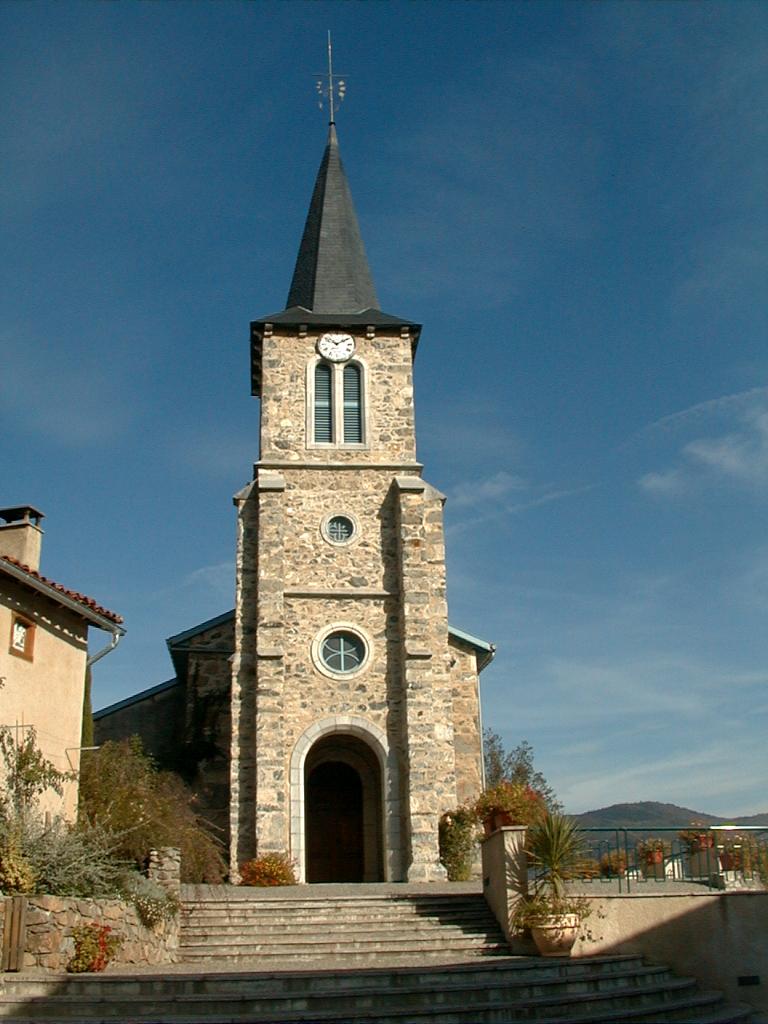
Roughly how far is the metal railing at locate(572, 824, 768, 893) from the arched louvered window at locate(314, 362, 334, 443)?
12.5 meters

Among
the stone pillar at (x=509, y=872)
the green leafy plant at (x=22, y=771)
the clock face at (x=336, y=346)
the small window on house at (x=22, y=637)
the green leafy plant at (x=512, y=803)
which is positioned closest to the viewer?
the stone pillar at (x=509, y=872)

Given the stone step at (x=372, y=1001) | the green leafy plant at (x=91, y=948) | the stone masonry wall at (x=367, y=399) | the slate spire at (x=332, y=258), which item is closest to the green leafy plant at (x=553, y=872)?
the stone step at (x=372, y=1001)

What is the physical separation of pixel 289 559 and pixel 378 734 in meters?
4.30

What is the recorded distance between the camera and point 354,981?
11328mm

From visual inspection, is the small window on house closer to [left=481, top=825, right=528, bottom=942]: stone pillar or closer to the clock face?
[left=481, top=825, right=528, bottom=942]: stone pillar

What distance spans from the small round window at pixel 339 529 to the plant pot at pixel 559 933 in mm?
11671

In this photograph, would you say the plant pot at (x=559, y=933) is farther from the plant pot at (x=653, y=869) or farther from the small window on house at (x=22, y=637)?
the small window on house at (x=22, y=637)

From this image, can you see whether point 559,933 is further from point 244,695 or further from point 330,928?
point 244,695

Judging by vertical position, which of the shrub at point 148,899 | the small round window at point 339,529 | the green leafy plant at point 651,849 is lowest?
the shrub at point 148,899

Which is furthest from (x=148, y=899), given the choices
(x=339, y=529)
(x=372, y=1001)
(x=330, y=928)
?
(x=339, y=529)

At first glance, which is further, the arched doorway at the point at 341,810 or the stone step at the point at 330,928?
the arched doorway at the point at 341,810

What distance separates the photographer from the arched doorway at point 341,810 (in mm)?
22922

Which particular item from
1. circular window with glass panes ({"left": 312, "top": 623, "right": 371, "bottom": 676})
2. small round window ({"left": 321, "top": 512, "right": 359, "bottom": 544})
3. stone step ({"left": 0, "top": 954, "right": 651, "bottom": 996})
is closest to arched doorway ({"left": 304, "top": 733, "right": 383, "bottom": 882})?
circular window with glass panes ({"left": 312, "top": 623, "right": 371, "bottom": 676})

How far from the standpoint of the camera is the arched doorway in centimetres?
2292
